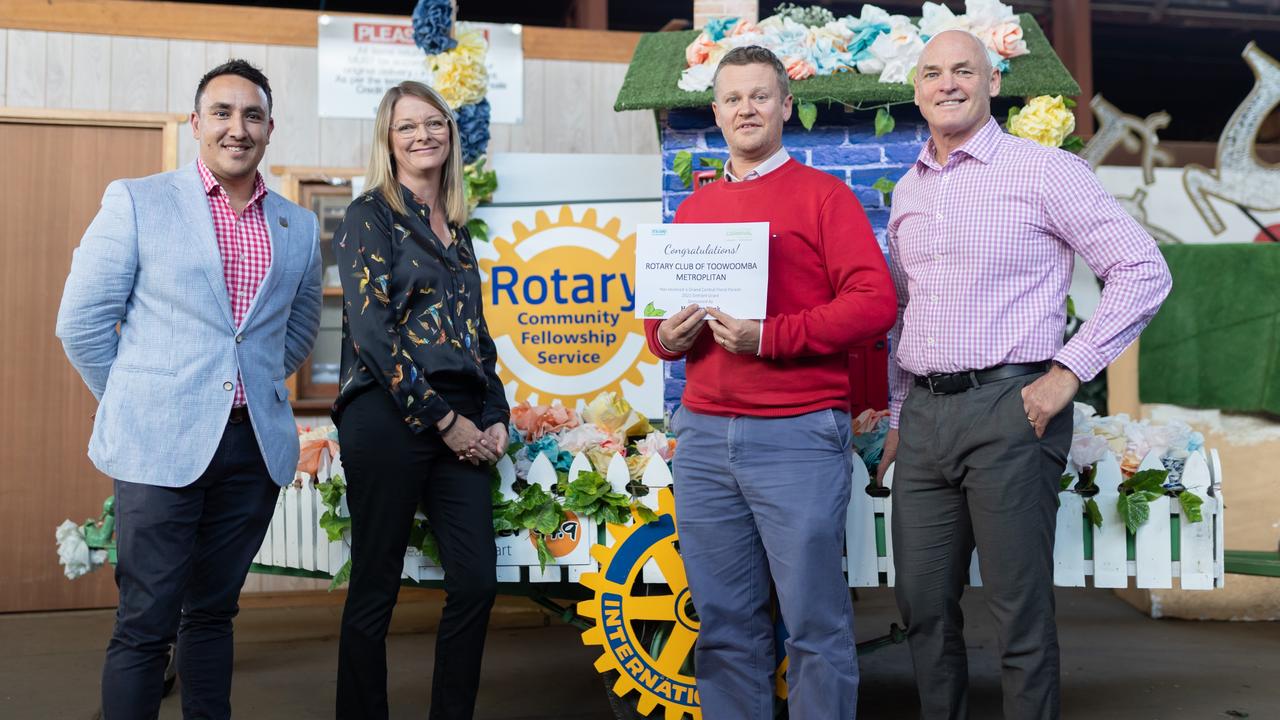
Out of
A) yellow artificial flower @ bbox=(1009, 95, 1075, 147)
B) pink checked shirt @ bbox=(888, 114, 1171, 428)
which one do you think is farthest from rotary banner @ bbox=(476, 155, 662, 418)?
pink checked shirt @ bbox=(888, 114, 1171, 428)

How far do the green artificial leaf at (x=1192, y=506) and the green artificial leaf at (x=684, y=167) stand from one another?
198cm

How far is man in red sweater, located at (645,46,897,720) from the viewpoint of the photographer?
259cm

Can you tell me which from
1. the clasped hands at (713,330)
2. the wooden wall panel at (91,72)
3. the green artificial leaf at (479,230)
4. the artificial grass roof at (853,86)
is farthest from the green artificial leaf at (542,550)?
the wooden wall panel at (91,72)

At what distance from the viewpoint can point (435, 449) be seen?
2.95 meters

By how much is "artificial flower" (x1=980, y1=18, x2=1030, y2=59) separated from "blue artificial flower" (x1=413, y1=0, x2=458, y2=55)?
207 centimetres

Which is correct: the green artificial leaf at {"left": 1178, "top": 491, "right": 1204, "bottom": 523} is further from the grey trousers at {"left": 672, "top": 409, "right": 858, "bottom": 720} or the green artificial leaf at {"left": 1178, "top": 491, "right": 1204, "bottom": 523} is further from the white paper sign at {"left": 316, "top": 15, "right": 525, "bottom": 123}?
the white paper sign at {"left": 316, "top": 15, "right": 525, "bottom": 123}

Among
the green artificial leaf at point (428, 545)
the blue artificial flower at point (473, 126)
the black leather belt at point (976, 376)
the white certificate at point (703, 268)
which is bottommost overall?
the green artificial leaf at point (428, 545)

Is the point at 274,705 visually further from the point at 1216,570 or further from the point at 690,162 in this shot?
the point at 1216,570

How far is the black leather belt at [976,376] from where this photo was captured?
2658mm

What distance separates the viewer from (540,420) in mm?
3742

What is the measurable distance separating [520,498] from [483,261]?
1.78 meters

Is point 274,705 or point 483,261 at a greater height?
point 483,261

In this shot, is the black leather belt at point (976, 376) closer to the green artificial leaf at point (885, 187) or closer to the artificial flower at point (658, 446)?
the artificial flower at point (658, 446)

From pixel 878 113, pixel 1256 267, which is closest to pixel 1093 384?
pixel 1256 267
